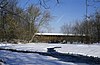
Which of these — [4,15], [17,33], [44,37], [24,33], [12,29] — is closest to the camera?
[4,15]

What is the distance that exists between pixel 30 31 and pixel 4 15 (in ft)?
174

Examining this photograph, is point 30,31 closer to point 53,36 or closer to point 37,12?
point 37,12

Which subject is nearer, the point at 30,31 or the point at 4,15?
the point at 4,15

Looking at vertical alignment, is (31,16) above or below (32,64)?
above

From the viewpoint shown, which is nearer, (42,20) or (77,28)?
(42,20)

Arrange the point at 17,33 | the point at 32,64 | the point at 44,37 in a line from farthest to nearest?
the point at 44,37, the point at 17,33, the point at 32,64

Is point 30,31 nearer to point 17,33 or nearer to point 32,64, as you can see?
point 17,33

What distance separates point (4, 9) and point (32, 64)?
3.90 m

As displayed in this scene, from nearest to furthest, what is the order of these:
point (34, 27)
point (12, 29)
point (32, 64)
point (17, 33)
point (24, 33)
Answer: point (32, 64)
point (12, 29)
point (17, 33)
point (24, 33)
point (34, 27)

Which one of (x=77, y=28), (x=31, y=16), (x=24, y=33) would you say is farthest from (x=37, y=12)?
(x=77, y=28)

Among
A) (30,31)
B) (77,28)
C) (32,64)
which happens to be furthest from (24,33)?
(32,64)

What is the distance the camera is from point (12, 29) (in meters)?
52.4

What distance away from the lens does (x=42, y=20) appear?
63281mm

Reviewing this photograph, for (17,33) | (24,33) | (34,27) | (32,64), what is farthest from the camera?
(34,27)
